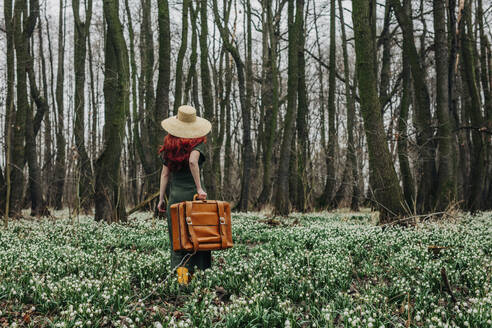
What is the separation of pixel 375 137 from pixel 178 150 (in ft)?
20.2

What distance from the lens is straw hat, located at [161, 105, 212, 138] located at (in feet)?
19.1

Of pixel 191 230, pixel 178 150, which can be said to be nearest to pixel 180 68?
pixel 178 150

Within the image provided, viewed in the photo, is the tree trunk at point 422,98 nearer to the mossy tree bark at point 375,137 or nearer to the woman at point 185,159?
the mossy tree bark at point 375,137

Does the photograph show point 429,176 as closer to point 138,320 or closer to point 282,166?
point 282,166

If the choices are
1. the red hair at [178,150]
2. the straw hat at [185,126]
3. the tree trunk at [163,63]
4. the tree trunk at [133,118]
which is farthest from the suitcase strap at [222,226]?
the tree trunk at [133,118]

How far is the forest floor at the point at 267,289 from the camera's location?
12.6 ft

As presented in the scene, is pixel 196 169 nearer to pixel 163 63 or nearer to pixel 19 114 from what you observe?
pixel 163 63

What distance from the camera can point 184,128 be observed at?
19.3 ft

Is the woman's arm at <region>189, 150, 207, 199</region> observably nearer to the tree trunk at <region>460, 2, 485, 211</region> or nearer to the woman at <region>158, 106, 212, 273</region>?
the woman at <region>158, 106, 212, 273</region>

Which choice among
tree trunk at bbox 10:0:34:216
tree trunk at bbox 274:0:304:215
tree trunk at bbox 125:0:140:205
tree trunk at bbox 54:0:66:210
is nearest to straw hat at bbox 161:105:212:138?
tree trunk at bbox 274:0:304:215

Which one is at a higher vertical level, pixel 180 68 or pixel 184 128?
pixel 180 68

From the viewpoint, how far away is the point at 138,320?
3709mm

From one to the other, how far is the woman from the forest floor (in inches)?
12.5

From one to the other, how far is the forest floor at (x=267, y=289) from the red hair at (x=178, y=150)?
1.63 meters
